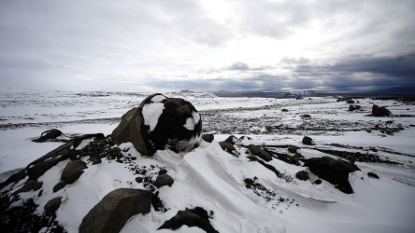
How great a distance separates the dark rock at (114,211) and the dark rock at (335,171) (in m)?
5.57

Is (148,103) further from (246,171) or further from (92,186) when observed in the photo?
(246,171)

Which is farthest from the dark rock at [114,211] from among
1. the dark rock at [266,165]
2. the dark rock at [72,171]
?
the dark rock at [266,165]

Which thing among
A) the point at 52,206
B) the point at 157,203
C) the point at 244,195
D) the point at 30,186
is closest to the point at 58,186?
the point at 52,206

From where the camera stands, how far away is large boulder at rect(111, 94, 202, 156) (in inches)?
278

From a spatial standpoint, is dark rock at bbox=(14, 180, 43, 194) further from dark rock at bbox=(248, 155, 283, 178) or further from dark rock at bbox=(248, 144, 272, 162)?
dark rock at bbox=(248, 144, 272, 162)

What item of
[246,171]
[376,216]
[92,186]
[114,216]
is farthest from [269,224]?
[92,186]

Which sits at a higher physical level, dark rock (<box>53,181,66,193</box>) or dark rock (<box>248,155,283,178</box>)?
dark rock (<box>53,181,66,193</box>)

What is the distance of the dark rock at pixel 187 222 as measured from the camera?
15.3 feet

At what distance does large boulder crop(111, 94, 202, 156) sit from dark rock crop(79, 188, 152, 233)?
2257 mm

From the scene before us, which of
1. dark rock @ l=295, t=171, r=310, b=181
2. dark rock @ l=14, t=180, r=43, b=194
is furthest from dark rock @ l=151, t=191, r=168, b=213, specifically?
dark rock @ l=295, t=171, r=310, b=181

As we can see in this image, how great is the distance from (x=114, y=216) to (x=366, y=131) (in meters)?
15.8

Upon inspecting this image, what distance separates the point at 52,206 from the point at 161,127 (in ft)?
11.2

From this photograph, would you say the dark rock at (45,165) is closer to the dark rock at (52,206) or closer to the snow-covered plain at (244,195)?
the snow-covered plain at (244,195)

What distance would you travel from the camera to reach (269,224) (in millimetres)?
5422
